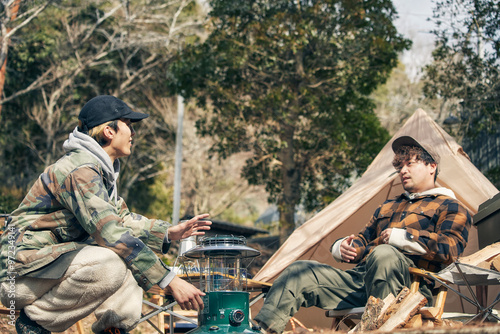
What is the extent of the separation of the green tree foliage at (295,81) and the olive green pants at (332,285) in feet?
Result: 22.2

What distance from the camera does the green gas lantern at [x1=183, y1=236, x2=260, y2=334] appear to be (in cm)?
290

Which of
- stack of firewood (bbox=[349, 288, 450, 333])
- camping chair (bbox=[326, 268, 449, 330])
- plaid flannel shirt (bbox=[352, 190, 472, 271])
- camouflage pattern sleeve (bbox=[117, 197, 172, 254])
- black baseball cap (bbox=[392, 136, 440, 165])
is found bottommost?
camping chair (bbox=[326, 268, 449, 330])

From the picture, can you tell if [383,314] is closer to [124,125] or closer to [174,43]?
[124,125]

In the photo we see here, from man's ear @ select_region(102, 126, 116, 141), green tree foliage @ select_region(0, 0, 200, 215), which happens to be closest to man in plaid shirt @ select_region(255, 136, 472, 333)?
man's ear @ select_region(102, 126, 116, 141)

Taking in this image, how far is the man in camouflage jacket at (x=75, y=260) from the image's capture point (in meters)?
2.49

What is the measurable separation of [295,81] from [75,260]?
8.51m

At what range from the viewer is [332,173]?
36.0 feet

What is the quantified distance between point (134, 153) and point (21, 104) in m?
3.78

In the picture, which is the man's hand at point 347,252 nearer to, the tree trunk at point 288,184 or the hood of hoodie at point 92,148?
the hood of hoodie at point 92,148

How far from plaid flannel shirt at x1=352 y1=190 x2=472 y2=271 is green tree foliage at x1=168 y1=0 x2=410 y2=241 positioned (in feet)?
20.8

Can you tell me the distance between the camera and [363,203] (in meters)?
5.14

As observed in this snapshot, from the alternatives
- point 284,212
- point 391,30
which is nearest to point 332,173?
point 284,212

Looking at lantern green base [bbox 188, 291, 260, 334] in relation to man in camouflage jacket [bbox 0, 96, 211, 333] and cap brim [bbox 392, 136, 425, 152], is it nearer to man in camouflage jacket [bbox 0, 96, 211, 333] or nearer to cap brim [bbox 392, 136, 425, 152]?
man in camouflage jacket [bbox 0, 96, 211, 333]

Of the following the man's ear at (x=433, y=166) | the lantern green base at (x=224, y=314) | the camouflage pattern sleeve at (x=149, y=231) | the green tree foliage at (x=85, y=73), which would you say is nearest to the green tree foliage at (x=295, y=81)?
the green tree foliage at (x=85, y=73)
